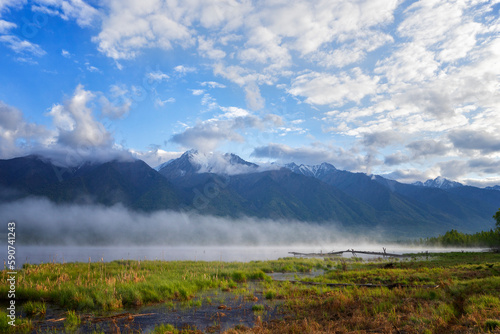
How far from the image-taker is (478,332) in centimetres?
1029

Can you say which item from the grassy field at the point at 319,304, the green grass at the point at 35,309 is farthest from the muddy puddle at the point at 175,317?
the grassy field at the point at 319,304

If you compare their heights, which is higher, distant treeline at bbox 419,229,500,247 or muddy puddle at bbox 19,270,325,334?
muddy puddle at bbox 19,270,325,334

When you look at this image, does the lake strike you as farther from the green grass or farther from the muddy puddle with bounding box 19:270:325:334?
the muddy puddle with bounding box 19:270:325:334

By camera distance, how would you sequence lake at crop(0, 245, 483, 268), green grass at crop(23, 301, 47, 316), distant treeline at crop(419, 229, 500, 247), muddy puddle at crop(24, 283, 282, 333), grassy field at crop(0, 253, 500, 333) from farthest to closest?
distant treeline at crop(419, 229, 500, 247)
lake at crop(0, 245, 483, 268)
green grass at crop(23, 301, 47, 316)
muddy puddle at crop(24, 283, 282, 333)
grassy field at crop(0, 253, 500, 333)

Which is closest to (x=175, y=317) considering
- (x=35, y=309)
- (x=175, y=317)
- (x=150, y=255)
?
(x=175, y=317)

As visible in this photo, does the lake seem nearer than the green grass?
No

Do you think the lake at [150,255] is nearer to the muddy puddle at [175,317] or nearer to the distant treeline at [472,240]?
the distant treeline at [472,240]

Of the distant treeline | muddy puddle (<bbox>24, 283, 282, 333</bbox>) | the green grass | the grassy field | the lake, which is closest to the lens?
the grassy field

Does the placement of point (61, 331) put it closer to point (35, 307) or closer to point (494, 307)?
point (35, 307)

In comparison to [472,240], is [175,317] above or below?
above

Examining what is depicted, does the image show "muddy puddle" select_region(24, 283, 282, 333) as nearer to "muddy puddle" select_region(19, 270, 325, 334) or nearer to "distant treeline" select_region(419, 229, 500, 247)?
"muddy puddle" select_region(19, 270, 325, 334)

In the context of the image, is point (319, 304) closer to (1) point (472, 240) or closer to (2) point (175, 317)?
(2) point (175, 317)

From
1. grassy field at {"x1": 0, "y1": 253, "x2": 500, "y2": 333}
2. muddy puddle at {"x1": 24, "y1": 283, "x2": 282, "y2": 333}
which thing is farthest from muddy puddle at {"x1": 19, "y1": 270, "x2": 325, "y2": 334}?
grassy field at {"x1": 0, "y1": 253, "x2": 500, "y2": 333}

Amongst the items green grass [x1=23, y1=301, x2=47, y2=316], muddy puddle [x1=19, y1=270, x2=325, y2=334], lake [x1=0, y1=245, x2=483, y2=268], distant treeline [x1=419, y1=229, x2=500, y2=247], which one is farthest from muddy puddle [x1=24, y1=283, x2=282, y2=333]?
distant treeline [x1=419, y1=229, x2=500, y2=247]
